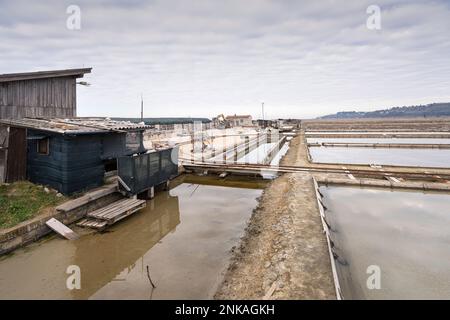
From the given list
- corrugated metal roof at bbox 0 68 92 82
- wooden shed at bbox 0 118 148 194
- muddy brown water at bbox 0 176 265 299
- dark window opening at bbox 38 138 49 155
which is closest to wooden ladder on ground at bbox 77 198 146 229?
muddy brown water at bbox 0 176 265 299

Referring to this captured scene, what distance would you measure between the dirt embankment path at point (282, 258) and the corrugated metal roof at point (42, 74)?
1170cm

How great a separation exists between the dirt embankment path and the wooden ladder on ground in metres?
4.54

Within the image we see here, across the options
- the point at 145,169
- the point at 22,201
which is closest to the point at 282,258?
the point at 145,169

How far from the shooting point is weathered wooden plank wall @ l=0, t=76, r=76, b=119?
11.2 m

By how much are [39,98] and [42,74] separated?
3.79 ft

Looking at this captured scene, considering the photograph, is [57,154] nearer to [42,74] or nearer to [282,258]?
[42,74]

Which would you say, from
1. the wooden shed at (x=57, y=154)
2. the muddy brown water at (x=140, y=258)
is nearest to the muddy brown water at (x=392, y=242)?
the muddy brown water at (x=140, y=258)

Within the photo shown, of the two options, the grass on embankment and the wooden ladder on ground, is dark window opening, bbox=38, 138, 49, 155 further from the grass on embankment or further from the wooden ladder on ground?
the wooden ladder on ground

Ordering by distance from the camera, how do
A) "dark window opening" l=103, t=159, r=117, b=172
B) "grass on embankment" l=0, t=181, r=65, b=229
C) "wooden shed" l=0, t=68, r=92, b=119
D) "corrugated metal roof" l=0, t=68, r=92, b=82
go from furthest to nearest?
1. "dark window opening" l=103, t=159, r=117, b=172
2. "wooden shed" l=0, t=68, r=92, b=119
3. "corrugated metal roof" l=0, t=68, r=92, b=82
4. "grass on embankment" l=0, t=181, r=65, b=229

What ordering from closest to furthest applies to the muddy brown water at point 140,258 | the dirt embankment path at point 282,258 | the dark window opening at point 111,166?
the dirt embankment path at point 282,258
the muddy brown water at point 140,258
the dark window opening at point 111,166

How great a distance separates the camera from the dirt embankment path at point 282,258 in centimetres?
533

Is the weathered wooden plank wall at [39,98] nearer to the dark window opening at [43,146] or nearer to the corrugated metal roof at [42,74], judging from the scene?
the corrugated metal roof at [42,74]
